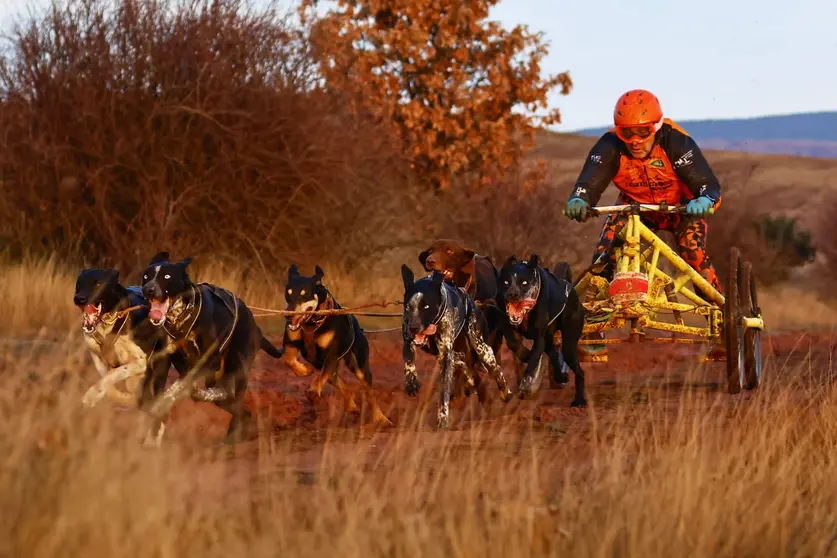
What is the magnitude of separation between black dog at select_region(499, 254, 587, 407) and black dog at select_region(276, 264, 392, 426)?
1117 millimetres

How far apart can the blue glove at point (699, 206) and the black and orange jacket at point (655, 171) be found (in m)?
0.36

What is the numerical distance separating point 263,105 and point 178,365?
29.1 ft

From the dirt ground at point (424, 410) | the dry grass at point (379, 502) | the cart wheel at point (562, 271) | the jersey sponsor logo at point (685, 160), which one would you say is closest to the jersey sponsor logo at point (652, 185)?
the jersey sponsor logo at point (685, 160)

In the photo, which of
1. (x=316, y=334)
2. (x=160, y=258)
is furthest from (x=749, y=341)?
(x=160, y=258)

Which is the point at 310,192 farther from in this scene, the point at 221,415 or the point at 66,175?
the point at 221,415

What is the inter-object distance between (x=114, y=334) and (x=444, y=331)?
2.29 m

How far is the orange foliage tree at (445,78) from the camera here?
24.0m

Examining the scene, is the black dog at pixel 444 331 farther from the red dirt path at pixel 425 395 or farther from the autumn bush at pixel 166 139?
the autumn bush at pixel 166 139

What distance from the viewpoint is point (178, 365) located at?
803 centimetres

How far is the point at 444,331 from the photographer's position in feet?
28.9

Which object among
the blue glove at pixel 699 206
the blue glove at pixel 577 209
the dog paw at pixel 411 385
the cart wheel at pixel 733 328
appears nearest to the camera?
the dog paw at pixel 411 385

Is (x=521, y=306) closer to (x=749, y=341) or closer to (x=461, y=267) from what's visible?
(x=461, y=267)

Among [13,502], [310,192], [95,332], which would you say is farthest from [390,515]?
[310,192]

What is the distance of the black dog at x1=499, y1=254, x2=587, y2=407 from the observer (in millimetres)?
9016
